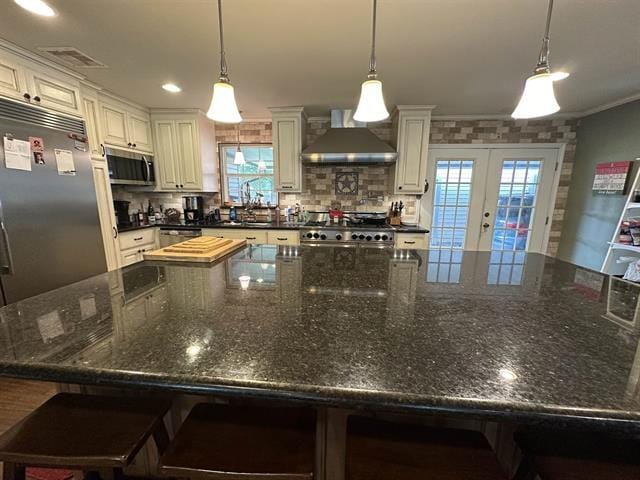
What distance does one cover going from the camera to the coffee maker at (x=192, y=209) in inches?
143

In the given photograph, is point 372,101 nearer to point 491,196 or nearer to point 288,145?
point 288,145

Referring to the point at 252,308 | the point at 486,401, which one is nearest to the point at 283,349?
the point at 252,308

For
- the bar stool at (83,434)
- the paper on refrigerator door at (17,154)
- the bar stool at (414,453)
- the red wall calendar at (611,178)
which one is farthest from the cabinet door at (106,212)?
the red wall calendar at (611,178)

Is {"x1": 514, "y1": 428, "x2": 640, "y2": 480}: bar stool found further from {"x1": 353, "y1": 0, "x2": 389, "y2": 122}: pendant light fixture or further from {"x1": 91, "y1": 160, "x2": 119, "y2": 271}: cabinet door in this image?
{"x1": 91, "y1": 160, "x2": 119, "y2": 271}: cabinet door

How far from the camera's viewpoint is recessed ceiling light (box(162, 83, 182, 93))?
2.60 metres

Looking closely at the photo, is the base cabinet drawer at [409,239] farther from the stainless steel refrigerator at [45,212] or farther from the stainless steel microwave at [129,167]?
the stainless steel microwave at [129,167]

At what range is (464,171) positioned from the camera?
356cm

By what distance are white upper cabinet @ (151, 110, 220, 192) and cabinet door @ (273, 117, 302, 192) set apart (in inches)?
37.9

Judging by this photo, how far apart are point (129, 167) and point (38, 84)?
1067 mm

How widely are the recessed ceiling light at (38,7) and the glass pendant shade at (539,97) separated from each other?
8.50 feet

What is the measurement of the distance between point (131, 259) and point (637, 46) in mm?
4781

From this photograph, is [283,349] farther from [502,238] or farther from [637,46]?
[502,238]

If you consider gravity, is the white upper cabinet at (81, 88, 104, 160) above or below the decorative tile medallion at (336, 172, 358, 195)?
above

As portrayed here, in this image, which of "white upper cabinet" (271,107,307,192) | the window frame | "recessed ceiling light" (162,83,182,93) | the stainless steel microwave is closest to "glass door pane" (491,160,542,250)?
"white upper cabinet" (271,107,307,192)
